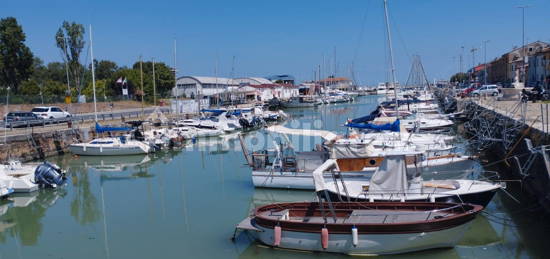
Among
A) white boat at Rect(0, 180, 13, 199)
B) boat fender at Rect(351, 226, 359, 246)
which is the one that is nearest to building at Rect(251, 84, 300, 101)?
white boat at Rect(0, 180, 13, 199)

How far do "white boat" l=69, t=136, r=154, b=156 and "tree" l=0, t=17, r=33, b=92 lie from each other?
2906 cm

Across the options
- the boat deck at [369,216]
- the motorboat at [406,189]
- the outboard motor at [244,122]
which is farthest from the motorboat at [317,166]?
the outboard motor at [244,122]

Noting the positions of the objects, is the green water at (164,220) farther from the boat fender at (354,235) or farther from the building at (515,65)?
the building at (515,65)

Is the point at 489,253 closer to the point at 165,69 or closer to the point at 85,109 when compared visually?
the point at 85,109

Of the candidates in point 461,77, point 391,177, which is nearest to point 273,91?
point 461,77

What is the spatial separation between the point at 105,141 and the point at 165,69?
51.7m

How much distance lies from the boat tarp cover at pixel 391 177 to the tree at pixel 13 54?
52.9 meters

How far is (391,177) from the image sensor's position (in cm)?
1499

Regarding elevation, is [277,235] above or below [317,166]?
below

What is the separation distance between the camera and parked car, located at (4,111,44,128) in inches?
1382

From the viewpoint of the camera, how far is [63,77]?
94812 millimetres

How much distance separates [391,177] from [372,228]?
336cm

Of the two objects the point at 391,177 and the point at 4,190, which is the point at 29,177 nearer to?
the point at 4,190

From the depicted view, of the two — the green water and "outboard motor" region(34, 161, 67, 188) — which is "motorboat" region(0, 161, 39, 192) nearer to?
"outboard motor" region(34, 161, 67, 188)
